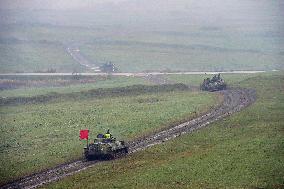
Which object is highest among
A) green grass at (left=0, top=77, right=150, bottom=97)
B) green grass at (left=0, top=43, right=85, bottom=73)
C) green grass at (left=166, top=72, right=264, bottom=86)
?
green grass at (left=0, top=43, right=85, bottom=73)

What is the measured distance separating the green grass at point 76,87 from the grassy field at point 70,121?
319 inches

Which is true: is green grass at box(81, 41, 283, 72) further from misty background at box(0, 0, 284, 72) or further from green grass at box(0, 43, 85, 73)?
green grass at box(0, 43, 85, 73)

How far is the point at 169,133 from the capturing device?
179 feet

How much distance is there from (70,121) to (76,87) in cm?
3252

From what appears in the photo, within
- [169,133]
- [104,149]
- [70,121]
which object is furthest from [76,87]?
[104,149]

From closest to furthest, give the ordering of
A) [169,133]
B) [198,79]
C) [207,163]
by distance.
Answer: [207,163] → [169,133] → [198,79]

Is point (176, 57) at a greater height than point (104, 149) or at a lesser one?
greater

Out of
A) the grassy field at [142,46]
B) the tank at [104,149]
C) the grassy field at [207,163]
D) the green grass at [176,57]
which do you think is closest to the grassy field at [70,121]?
the tank at [104,149]

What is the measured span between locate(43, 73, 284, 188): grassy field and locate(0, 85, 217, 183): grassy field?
5803 mm

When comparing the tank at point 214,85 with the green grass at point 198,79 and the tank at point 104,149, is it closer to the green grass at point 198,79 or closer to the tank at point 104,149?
the green grass at point 198,79

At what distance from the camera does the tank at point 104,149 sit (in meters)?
44.0

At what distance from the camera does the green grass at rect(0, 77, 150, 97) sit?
85.5 m

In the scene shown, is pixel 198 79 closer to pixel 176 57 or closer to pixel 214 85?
pixel 214 85

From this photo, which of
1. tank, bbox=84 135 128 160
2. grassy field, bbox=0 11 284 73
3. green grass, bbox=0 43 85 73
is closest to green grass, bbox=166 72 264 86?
grassy field, bbox=0 11 284 73
